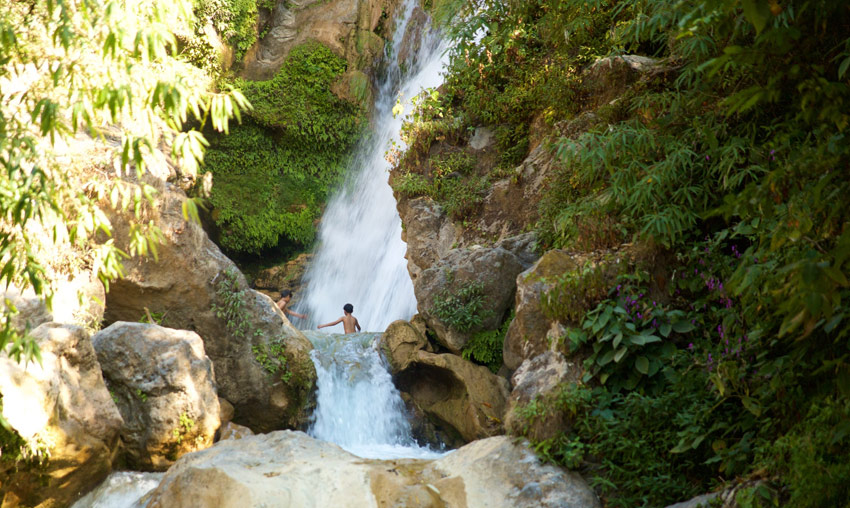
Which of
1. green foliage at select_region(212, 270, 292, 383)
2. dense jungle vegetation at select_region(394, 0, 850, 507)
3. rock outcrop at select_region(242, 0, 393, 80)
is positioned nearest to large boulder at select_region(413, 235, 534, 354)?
dense jungle vegetation at select_region(394, 0, 850, 507)

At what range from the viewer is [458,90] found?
1101 cm

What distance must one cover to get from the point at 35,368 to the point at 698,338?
18.7ft

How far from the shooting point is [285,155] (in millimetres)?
15852

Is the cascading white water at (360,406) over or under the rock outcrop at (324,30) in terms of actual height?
under

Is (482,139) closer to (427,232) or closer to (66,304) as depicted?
(427,232)

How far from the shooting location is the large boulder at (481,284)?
8305 mm

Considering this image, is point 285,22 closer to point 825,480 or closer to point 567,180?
point 567,180

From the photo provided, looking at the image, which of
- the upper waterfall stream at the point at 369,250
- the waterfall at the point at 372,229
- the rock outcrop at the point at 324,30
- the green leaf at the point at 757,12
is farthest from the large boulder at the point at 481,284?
the rock outcrop at the point at 324,30

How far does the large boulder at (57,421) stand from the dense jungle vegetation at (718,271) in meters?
4.15

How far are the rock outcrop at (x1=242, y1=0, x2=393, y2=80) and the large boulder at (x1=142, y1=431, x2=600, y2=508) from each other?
504 inches

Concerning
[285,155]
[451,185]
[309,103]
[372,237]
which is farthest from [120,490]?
[309,103]

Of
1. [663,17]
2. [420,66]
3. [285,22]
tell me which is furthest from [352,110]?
[663,17]

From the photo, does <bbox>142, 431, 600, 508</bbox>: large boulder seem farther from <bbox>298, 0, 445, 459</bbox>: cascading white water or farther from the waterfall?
the waterfall

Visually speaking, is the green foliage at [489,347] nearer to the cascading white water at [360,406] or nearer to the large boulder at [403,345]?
the large boulder at [403,345]
